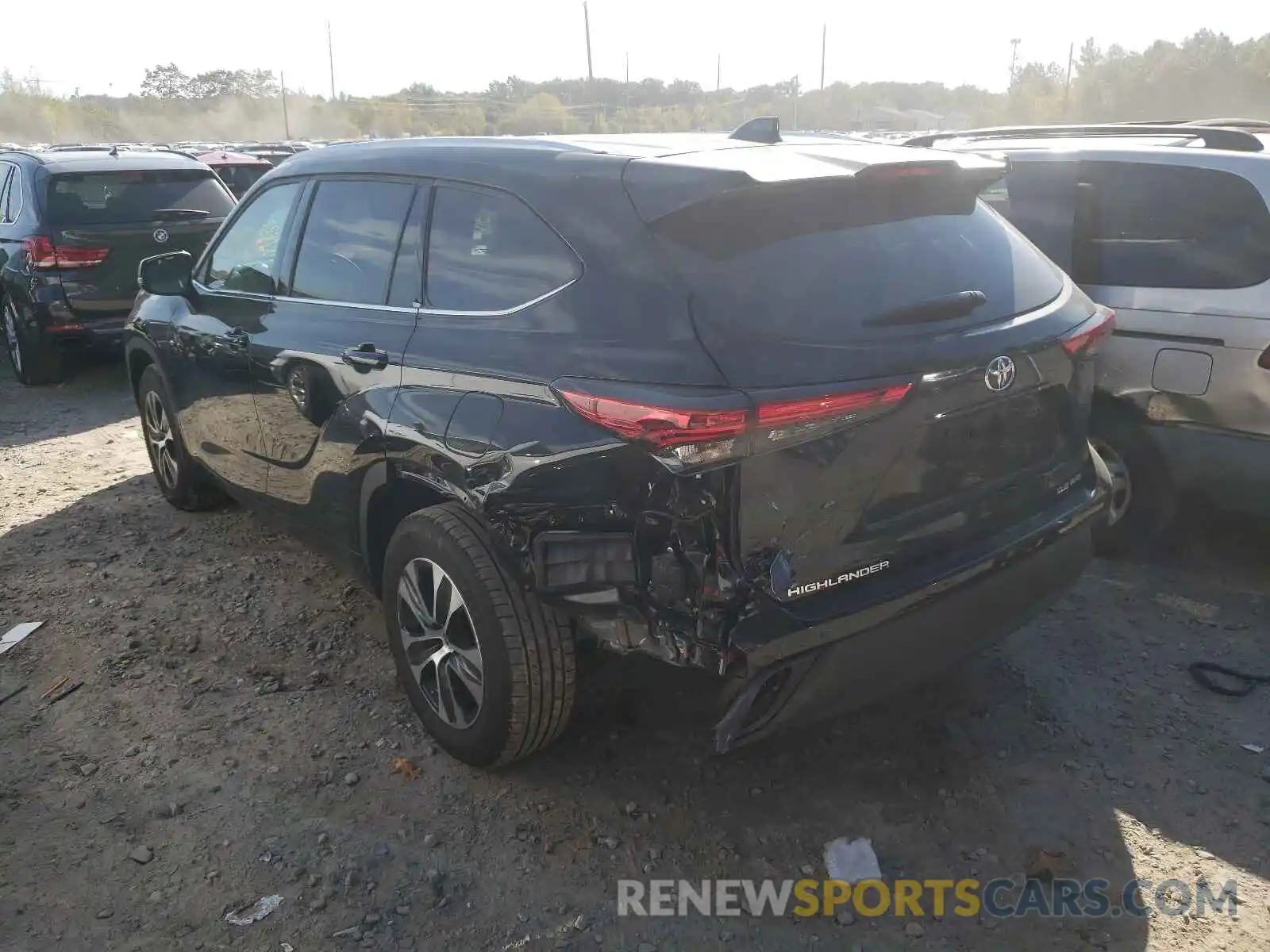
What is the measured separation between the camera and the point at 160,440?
17.2ft

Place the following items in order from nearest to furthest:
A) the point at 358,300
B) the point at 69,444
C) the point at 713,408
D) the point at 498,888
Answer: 1. the point at 713,408
2. the point at 498,888
3. the point at 358,300
4. the point at 69,444

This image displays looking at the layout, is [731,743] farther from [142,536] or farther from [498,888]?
[142,536]

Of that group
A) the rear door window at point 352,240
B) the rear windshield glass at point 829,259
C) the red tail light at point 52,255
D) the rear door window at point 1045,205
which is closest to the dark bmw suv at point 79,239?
the red tail light at point 52,255

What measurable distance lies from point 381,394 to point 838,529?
1.51m

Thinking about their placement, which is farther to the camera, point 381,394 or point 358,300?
point 358,300

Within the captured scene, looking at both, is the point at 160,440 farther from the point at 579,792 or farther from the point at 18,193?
the point at 18,193

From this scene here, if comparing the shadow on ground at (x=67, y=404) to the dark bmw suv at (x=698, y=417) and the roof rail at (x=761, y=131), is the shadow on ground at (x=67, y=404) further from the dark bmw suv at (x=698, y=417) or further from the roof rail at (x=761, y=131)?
the roof rail at (x=761, y=131)

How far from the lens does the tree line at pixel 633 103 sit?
40.1 meters

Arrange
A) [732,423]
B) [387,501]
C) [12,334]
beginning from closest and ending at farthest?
[732,423] → [387,501] → [12,334]

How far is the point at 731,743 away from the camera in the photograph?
8.09 ft

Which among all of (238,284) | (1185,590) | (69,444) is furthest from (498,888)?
(69,444)

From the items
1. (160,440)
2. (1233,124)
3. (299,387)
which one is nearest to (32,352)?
(160,440)

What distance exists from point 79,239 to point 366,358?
5.65 meters

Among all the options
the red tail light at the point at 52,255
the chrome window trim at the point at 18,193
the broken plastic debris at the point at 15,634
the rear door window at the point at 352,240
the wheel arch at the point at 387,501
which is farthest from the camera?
the chrome window trim at the point at 18,193
